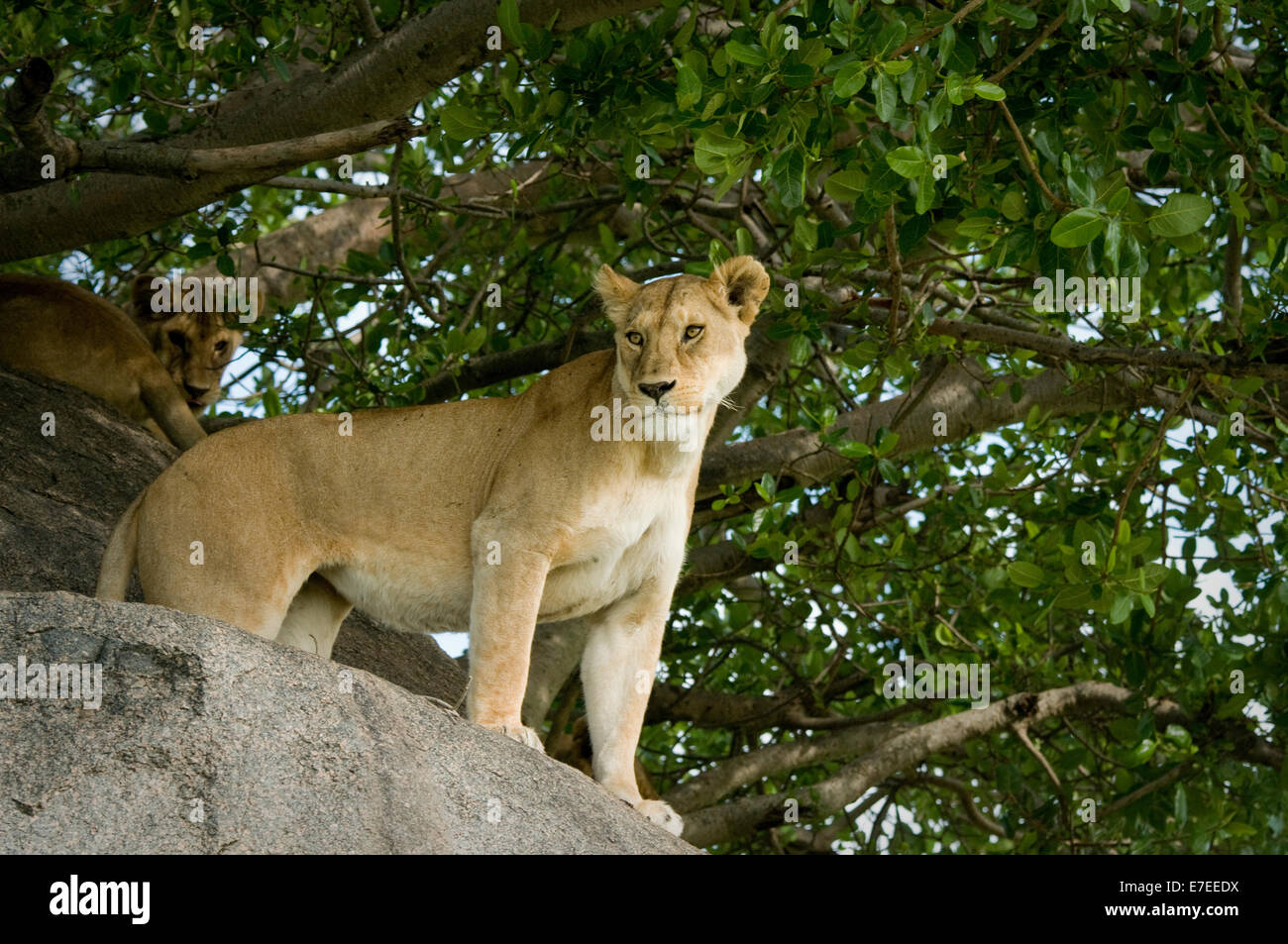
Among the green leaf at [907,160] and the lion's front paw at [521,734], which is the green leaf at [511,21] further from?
the lion's front paw at [521,734]

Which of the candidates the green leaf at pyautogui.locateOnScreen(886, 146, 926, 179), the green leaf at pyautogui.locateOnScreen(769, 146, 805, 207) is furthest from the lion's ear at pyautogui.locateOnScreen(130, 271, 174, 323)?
the green leaf at pyautogui.locateOnScreen(886, 146, 926, 179)

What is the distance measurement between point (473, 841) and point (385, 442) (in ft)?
7.58

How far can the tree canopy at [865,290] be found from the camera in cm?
613

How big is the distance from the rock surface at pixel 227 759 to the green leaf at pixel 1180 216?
302 cm

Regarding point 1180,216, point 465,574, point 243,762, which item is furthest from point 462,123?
point 243,762

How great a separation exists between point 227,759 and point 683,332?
274 cm

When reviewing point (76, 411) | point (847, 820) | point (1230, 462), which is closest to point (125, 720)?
point (76, 411)

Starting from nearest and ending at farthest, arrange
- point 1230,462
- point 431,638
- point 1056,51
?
point 1056,51 → point 1230,462 → point 431,638

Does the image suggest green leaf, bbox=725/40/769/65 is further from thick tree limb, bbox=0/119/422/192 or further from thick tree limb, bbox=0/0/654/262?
thick tree limb, bbox=0/119/422/192

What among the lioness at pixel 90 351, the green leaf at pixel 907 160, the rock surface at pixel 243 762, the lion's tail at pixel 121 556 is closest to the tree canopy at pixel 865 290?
the green leaf at pixel 907 160

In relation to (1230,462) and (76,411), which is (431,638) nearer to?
(76,411)

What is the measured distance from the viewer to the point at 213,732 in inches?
184

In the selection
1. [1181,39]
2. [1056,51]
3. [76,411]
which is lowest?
[76,411]

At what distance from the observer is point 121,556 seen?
6.43m
